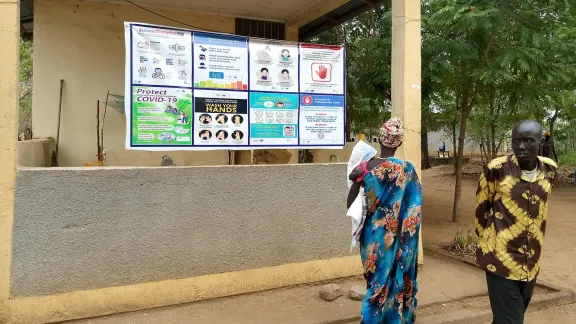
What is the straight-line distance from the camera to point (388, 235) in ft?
9.75

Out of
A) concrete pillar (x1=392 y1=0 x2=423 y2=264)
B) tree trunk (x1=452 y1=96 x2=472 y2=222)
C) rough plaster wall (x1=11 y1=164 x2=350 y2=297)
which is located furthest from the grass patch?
tree trunk (x1=452 y1=96 x2=472 y2=222)

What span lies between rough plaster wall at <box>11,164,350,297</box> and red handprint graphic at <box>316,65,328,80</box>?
1008 mm

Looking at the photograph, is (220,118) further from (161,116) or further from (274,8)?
(274,8)

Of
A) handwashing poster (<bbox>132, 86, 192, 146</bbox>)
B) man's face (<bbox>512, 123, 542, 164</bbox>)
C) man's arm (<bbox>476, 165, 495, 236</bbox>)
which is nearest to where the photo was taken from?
man's face (<bbox>512, 123, 542, 164</bbox>)

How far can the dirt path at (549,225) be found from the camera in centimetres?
559

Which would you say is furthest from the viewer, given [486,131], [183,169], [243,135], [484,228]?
[486,131]

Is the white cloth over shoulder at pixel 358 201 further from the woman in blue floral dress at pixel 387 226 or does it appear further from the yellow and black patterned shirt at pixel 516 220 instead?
→ the yellow and black patterned shirt at pixel 516 220

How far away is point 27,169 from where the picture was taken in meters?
3.52

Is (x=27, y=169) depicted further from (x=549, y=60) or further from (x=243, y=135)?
(x=549, y=60)

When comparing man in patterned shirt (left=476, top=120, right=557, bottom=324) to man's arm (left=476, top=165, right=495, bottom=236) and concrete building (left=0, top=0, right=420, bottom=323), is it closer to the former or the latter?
man's arm (left=476, top=165, right=495, bottom=236)

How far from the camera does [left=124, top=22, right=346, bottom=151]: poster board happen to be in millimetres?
3943

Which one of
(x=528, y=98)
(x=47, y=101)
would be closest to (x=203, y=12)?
(x=47, y=101)

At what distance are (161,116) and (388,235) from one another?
236 centimetres

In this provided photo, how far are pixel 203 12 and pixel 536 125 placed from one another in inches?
218
